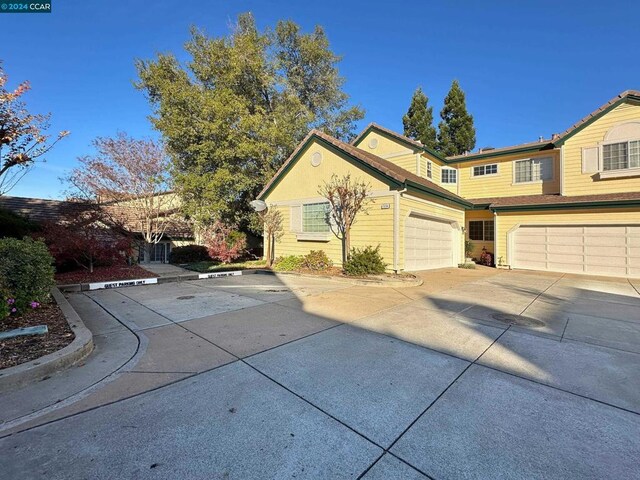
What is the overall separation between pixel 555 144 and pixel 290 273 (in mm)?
13816

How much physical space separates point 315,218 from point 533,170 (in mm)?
11964

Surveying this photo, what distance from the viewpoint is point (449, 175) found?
1886 cm

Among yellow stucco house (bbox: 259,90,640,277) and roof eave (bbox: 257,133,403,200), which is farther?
yellow stucco house (bbox: 259,90,640,277)

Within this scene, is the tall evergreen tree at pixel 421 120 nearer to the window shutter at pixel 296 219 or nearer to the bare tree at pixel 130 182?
the window shutter at pixel 296 219

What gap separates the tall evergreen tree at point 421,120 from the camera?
26.9 m

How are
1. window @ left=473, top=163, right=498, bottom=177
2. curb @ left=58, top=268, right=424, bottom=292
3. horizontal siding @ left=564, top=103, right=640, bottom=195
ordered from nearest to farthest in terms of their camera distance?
curb @ left=58, top=268, right=424, bottom=292, horizontal siding @ left=564, top=103, right=640, bottom=195, window @ left=473, top=163, right=498, bottom=177

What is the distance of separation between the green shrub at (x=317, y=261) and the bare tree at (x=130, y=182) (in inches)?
409

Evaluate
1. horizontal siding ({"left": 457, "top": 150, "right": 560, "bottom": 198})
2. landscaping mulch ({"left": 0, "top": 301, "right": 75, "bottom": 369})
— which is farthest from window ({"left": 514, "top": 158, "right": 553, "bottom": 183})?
landscaping mulch ({"left": 0, "top": 301, "right": 75, "bottom": 369})

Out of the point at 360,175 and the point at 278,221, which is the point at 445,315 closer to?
the point at 360,175

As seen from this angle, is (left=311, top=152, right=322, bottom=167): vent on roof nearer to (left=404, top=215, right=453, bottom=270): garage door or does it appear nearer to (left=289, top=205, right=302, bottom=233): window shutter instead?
(left=289, top=205, right=302, bottom=233): window shutter

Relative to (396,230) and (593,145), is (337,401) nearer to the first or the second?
(396,230)

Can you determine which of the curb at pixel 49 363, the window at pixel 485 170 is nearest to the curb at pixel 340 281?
the curb at pixel 49 363

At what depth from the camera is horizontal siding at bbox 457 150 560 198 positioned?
15.5 m

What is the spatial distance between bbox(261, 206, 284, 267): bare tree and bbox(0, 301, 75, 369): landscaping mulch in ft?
32.6
